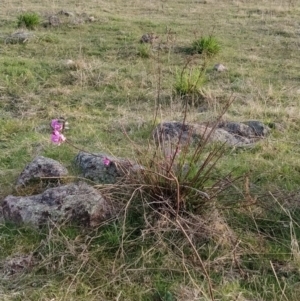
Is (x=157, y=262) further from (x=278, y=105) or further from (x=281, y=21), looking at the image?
(x=281, y=21)

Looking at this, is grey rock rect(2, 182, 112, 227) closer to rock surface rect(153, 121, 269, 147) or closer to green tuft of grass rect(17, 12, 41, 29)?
rock surface rect(153, 121, 269, 147)

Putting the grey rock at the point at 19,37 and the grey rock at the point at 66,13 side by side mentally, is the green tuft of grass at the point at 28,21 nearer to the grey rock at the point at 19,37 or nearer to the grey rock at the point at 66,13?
the grey rock at the point at 19,37

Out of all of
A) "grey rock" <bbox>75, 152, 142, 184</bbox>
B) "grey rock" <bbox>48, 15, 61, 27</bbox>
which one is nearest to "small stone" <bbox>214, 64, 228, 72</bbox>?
"grey rock" <bbox>48, 15, 61, 27</bbox>

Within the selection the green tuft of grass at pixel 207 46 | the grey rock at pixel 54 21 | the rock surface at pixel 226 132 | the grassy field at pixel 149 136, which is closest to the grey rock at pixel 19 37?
the grassy field at pixel 149 136

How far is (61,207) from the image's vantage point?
3350 millimetres

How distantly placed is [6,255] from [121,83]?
387 centimetres

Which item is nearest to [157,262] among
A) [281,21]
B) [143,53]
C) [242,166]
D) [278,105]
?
[242,166]

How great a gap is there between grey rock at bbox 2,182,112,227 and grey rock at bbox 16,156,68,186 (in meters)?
0.32

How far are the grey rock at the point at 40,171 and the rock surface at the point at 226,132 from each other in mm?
986

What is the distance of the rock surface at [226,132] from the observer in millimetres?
4742

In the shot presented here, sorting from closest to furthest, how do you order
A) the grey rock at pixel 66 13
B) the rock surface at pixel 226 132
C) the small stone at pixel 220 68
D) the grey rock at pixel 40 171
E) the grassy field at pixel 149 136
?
the grassy field at pixel 149 136 < the grey rock at pixel 40 171 < the rock surface at pixel 226 132 < the small stone at pixel 220 68 < the grey rock at pixel 66 13

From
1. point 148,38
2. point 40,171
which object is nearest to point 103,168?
point 40,171

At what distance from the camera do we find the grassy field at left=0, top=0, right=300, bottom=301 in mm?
2992

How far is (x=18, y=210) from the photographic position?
11.2 ft
